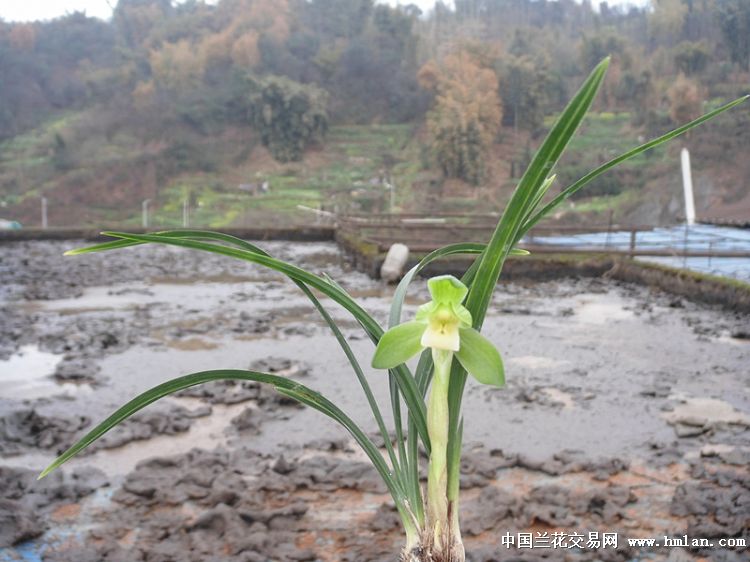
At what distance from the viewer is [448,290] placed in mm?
664

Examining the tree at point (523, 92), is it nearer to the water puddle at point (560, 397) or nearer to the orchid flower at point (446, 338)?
the water puddle at point (560, 397)

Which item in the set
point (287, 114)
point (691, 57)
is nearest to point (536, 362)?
point (691, 57)

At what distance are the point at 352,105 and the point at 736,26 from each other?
29234 mm

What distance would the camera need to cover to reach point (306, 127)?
47.0 meters

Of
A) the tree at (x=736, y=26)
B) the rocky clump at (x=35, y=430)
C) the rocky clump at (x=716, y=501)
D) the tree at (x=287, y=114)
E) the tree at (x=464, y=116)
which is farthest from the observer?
the tree at (x=287, y=114)

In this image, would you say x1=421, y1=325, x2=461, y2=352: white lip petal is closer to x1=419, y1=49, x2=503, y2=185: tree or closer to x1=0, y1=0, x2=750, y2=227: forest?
x1=0, y1=0, x2=750, y2=227: forest

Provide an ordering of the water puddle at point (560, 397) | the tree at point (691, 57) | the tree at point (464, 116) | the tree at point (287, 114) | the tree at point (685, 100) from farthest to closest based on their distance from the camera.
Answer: the tree at point (287, 114), the tree at point (464, 116), the tree at point (685, 100), the tree at point (691, 57), the water puddle at point (560, 397)

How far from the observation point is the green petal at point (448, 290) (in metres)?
0.66

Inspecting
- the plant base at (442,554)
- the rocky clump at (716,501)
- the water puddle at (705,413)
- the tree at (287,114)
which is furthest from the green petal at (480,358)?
the tree at (287,114)

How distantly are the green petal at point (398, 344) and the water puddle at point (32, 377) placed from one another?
11.1 ft

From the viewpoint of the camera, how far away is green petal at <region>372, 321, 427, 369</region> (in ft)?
2.21

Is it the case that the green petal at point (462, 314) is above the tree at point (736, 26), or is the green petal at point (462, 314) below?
below

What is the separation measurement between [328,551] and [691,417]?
1.94 m

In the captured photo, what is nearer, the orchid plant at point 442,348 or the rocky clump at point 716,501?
the orchid plant at point 442,348
